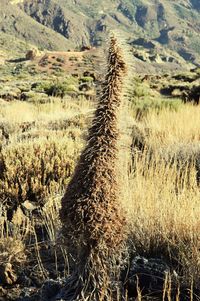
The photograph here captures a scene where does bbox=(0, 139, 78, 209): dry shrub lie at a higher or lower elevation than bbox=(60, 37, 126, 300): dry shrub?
lower

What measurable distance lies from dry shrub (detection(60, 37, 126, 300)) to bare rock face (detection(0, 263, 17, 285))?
0.91 metres

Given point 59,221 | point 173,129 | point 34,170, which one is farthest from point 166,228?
point 173,129

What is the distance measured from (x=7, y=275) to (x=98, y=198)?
1281 mm

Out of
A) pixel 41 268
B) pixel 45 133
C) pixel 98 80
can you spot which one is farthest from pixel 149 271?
pixel 45 133

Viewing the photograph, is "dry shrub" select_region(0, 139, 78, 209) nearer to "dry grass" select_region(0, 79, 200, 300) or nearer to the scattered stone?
"dry grass" select_region(0, 79, 200, 300)

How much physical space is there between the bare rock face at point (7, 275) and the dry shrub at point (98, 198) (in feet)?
2.98

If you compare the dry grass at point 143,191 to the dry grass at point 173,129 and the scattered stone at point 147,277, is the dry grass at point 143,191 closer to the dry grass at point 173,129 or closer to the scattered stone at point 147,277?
the dry grass at point 173,129

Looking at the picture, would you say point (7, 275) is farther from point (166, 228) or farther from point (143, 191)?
point (143, 191)

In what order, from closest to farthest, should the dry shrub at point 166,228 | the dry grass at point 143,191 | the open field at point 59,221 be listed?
the open field at point 59,221, the dry shrub at point 166,228, the dry grass at point 143,191

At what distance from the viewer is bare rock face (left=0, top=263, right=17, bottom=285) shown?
364cm

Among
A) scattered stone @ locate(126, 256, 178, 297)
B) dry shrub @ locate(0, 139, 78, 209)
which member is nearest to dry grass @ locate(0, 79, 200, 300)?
dry shrub @ locate(0, 139, 78, 209)

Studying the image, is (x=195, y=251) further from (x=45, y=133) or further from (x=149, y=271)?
(x=45, y=133)

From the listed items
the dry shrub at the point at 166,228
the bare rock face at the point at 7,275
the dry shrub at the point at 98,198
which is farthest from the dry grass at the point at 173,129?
the dry shrub at the point at 98,198

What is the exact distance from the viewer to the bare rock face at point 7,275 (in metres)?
3.64
